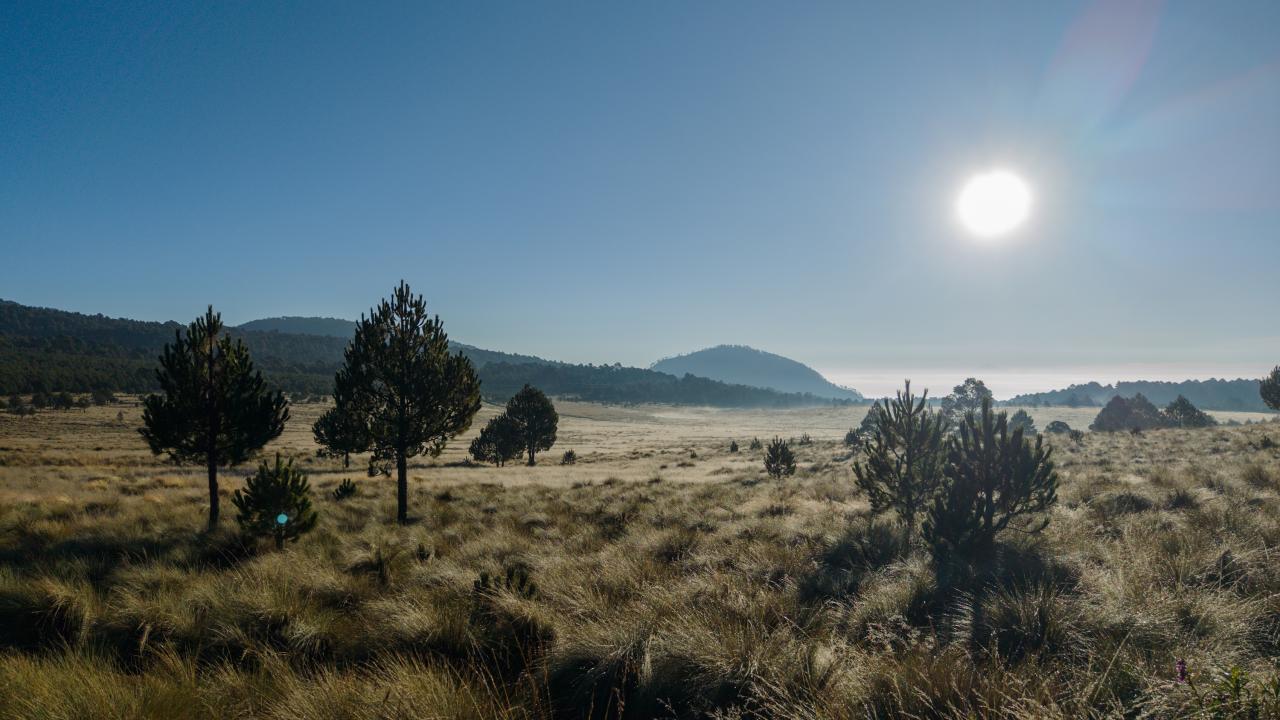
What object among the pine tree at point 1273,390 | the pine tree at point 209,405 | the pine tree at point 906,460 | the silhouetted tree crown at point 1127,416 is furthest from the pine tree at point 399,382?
the silhouetted tree crown at point 1127,416

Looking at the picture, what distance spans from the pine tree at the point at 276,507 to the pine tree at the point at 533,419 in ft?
113

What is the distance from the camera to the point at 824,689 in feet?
11.8

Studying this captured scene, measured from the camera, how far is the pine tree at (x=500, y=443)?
44375 millimetres

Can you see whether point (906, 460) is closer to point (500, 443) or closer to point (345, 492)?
point (345, 492)

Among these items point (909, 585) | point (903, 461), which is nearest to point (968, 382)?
point (903, 461)

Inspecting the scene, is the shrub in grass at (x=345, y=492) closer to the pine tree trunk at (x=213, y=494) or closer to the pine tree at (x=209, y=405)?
the pine tree at (x=209, y=405)

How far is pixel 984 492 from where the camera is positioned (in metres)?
9.55

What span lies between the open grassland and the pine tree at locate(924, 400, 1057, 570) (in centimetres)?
54

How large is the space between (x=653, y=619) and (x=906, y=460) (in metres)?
9.43

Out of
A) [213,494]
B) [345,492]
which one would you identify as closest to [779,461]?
[345,492]

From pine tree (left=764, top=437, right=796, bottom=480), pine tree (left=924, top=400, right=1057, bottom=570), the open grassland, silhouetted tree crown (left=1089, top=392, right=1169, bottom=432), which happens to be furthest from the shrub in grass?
silhouetted tree crown (left=1089, top=392, right=1169, bottom=432)

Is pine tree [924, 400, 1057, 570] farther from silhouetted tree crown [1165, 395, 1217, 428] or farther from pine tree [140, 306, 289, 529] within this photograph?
silhouetted tree crown [1165, 395, 1217, 428]

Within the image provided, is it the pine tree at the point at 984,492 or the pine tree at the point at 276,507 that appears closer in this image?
the pine tree at the point at 984,492

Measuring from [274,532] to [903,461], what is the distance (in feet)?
46.9
